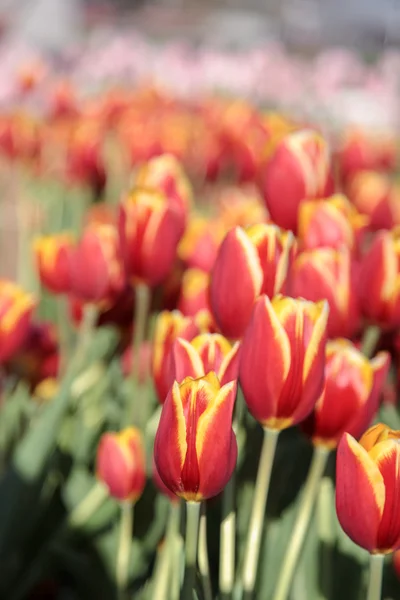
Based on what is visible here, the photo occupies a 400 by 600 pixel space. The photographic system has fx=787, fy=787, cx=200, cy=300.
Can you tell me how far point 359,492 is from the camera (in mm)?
484

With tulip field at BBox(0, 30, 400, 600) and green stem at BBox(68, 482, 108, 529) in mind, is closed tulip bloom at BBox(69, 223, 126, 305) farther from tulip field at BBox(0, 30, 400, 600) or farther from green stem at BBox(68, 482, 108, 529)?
green stem at BBox(68, 482, 108, 529)

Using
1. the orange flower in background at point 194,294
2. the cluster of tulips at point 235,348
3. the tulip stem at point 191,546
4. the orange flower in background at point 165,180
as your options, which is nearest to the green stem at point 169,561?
the cluster of tulips at point 235,348

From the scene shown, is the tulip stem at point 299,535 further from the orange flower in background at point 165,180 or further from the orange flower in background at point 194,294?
the orange flower in background at point 165,180

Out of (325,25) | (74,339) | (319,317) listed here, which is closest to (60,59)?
(74,339)

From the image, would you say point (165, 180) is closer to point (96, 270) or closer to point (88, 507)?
point (96, 270)

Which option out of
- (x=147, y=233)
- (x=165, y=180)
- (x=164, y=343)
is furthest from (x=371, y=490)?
(x=165, y=180)

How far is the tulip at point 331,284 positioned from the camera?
2.28 ft

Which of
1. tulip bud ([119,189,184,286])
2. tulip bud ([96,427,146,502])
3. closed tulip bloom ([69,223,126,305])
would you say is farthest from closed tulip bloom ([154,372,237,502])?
closed tulip bloom ([69,223,126,305])

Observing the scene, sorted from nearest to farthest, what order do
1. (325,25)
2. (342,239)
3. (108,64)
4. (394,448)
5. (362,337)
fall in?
(394,448)
(342,239)
(362,337)
(108,64)
(325,25)

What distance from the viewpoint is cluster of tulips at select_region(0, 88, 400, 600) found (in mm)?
490

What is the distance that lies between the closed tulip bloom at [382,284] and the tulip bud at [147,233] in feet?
0.68

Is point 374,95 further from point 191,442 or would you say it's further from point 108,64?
point 191,442

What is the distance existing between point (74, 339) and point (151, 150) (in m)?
0.55

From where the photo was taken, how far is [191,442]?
49cm
